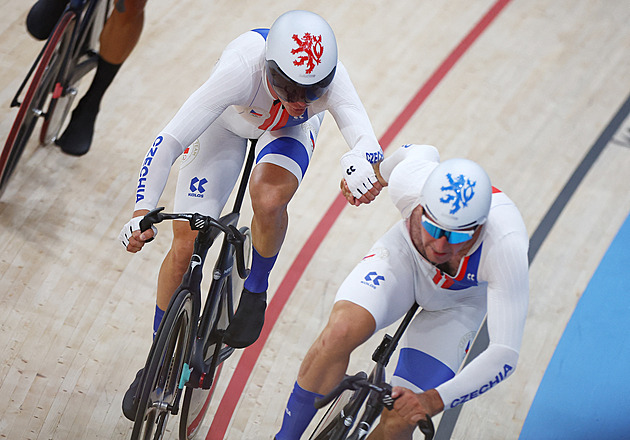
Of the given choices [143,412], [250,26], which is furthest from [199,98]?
[250,26]

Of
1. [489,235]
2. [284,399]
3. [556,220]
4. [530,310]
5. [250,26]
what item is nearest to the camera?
[489,235]

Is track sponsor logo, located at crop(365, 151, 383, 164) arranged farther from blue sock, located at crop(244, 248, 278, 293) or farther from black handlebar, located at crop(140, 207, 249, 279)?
blue sock, located at crop(244, 248, 278, 293)

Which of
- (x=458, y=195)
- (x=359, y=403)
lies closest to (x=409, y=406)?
(x=359, y=403)

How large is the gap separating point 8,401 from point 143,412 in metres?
0.95

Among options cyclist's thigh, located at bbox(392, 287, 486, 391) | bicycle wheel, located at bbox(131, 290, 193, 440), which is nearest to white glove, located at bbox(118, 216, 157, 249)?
bicycle wheel, located at bbox(131, 290, 193, 440)

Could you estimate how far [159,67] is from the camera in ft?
16.0

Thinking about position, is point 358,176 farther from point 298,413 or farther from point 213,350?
point 213,350

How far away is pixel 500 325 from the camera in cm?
225

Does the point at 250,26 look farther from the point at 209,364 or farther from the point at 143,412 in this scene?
the point at 143,412

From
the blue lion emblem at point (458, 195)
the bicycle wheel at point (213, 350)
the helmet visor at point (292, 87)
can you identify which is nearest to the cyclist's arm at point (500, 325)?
the blue lion emblem at point (458, 195)

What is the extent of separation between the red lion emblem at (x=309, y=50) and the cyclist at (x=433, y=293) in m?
0.41

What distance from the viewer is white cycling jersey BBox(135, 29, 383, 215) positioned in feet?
8.11

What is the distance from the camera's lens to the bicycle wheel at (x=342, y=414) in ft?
7.50

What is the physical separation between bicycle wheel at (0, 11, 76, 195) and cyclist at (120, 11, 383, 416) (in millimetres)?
1194
